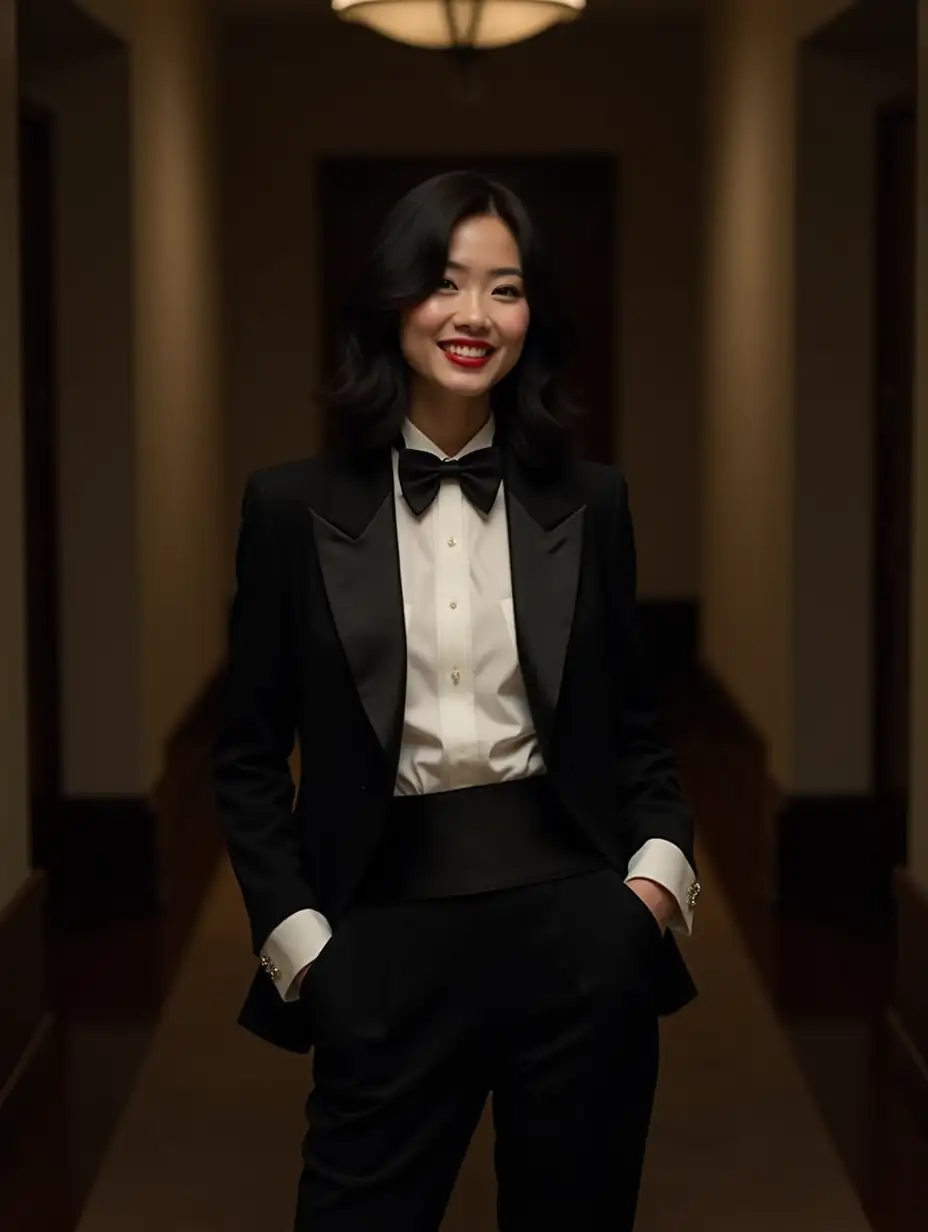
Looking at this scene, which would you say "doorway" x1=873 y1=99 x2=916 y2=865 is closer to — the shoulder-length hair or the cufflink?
the shoulder-length hair

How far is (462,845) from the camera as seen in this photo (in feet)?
7.07

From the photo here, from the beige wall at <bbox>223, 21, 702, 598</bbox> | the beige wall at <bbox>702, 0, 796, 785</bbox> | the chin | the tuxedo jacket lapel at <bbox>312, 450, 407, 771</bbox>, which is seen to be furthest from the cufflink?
the beige wall at <bbox>223, 21, 702, 598</bbox>

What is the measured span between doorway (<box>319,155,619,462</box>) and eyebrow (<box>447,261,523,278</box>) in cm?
703

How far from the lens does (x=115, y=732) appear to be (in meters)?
5.43

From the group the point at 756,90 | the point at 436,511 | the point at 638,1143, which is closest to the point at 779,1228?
the point at 638,1143

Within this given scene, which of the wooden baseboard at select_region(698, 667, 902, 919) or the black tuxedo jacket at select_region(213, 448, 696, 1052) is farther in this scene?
the wooden baseboard at select_region(698, 667, 902, 919)

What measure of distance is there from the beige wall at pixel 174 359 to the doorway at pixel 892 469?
1855mm

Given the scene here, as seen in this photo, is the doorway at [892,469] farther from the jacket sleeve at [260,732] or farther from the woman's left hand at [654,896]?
the jacket sleeve at [260,732]

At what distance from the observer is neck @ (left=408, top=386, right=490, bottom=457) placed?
2.24 metres

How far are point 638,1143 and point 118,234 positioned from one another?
3559 mm

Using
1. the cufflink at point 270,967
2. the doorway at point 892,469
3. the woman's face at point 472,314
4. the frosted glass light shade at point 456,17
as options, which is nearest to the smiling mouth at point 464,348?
the woman's face at point 472,314

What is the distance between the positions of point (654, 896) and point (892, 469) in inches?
131

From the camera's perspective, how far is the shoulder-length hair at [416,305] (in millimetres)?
2145

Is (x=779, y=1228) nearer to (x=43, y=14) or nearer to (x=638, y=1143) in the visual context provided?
(x=638, y=1143)
